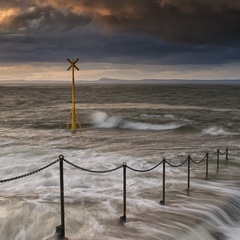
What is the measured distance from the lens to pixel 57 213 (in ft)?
24.3

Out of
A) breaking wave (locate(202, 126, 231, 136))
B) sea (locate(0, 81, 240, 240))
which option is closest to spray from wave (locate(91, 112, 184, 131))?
breaking wave (locate(202, 126, 231, 136))

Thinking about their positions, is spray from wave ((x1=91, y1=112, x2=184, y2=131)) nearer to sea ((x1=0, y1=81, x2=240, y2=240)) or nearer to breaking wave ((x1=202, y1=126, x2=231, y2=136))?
breaking wave ((x1=202, y1=126, x2=231, y2=136))

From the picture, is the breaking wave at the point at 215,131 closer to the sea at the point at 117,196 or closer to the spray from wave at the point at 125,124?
the spray from wave at the point at 125,124

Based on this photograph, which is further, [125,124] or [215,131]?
[125,124]

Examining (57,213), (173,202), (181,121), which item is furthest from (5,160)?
(181,121)

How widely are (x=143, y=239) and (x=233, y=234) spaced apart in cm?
184

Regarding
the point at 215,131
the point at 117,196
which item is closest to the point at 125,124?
the point at 215,131

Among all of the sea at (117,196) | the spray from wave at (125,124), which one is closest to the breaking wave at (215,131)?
the spray from wave at (125,124)

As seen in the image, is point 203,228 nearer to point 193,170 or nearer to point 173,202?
point 173,202

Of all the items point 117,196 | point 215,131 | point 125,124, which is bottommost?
point 125,124

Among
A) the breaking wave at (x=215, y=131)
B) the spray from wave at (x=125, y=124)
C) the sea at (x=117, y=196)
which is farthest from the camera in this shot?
the spray from wave at (x=125, y=124)

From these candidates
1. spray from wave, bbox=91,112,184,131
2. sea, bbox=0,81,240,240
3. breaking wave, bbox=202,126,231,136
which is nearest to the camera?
sea, bbox=0,81,240,240

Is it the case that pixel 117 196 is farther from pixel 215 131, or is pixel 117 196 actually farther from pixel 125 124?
pixel 125 124

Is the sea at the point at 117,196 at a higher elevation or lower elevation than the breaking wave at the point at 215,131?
higher
